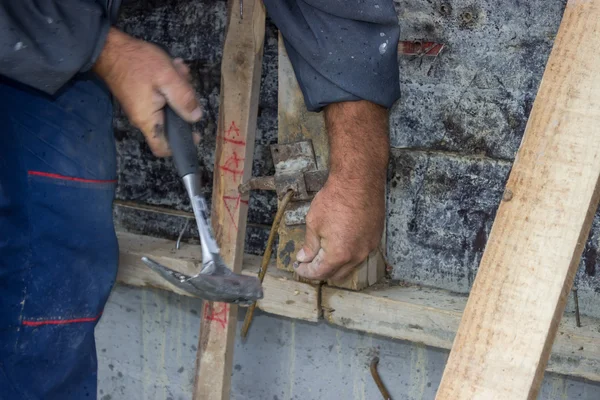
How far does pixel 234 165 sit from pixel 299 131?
0.21 metres

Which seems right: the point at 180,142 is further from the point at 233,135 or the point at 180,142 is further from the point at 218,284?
the point at 233,135

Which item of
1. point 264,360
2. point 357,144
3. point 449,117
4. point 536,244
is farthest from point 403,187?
point 536,244

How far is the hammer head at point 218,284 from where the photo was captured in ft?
5.06

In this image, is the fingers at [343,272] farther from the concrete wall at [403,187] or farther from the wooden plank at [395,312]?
the concrete wall at [403,187]

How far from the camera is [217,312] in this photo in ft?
7.30

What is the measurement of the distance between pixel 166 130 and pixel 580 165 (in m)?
0.89

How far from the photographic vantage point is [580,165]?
949 millimetres

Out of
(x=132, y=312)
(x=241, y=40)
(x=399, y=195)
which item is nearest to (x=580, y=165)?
(x=399, y=195)

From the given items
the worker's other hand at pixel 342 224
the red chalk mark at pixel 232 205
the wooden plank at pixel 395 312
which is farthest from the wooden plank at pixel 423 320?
the red chalk mark at pixel 232 205

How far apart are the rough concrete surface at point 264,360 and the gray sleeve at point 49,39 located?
1.07 m

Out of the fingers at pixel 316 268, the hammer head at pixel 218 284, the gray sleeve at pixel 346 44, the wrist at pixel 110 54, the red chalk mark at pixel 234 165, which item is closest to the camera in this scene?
the hammer head at pixel 218 284

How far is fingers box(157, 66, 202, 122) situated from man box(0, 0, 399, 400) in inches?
3.0

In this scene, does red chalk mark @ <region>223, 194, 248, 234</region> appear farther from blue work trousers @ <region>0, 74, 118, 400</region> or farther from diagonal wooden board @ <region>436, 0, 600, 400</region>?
diagonal wooden board @ <region>436, 0, 600, 400</region>

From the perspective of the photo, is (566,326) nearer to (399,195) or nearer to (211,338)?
(399,195)
